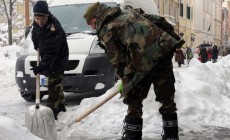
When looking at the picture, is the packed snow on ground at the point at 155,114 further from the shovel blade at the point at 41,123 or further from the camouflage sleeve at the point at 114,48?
the camouflage sleeve at the point at 114,48

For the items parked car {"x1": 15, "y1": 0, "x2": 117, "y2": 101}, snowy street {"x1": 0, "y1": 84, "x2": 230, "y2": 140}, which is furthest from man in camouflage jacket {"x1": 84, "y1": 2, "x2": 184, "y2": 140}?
parked car {"x1": 15, "y1": 0, "x2": 117, "y2": 101}

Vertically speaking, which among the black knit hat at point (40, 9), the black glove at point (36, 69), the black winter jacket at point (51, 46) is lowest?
the black glove at point (36, 69)

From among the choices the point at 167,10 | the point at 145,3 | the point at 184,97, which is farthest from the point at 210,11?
the point at 184,97

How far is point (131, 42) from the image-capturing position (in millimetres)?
3814

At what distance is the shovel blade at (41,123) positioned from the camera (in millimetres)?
4598

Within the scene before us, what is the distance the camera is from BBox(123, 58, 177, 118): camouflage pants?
401 centimetres

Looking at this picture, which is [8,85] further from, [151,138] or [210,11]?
[210,11]

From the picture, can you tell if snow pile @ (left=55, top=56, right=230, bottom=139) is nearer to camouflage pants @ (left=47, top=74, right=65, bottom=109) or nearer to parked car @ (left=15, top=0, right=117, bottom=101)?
camouflage pants @ (left=47, top=74, right=65, bottom=109)

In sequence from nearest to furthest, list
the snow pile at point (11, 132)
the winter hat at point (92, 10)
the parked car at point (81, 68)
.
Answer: the snow pile at point (11, 132) → the winter hat at point (92, 10) → the parked car at point (81, 68)

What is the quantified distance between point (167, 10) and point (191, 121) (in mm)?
43605

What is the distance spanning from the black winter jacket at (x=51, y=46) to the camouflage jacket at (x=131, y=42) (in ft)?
6.07

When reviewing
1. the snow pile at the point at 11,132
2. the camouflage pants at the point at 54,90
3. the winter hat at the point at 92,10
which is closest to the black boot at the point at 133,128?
the winter hat at the point at 92,10

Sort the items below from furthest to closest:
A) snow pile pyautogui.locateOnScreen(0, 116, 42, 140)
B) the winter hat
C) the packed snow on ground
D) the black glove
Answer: the black glove < the packed snow on ground < the winter hat < snow pile pyautogui.locateOnScreen(0, 116, 42, 140)

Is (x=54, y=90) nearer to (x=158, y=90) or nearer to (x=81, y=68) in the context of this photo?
(x=81, y=68)
